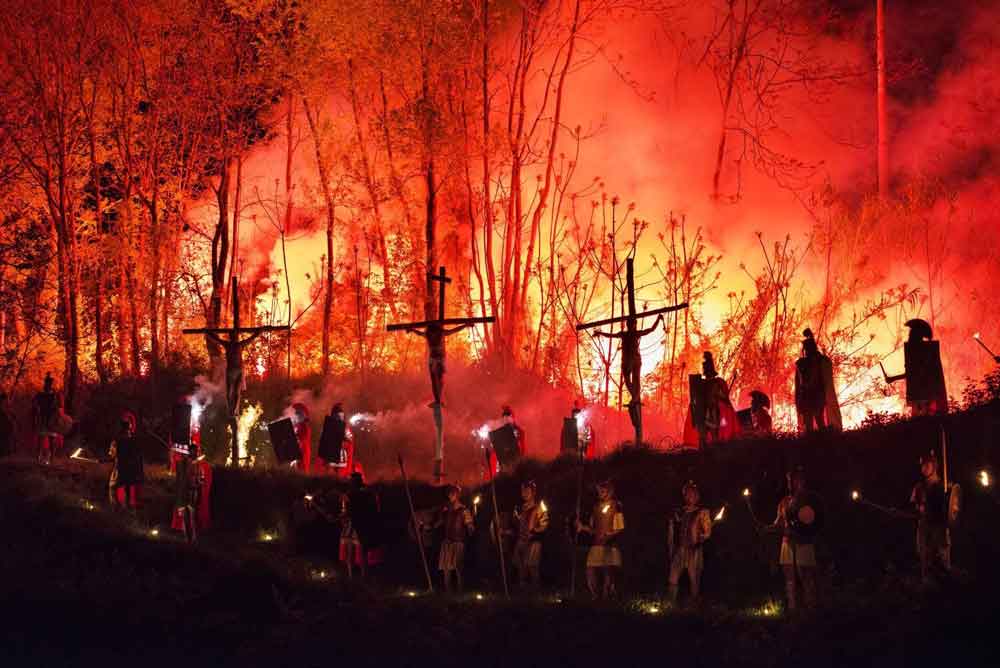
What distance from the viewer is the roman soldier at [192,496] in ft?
72.1

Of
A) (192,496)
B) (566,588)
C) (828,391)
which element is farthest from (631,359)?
(192,496)

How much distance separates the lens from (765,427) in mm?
21203

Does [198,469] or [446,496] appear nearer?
[446,496]

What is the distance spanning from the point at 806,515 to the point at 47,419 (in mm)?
15534

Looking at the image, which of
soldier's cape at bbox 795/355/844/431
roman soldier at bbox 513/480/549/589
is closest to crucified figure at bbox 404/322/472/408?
roman soldier at bbox 513/480/549/589

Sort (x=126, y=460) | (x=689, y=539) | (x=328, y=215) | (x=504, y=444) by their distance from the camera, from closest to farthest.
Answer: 1. (x=689, y=539)
2. (x=126, y=460)
3. (x=504, y=444)
4. (x=328, y=215)

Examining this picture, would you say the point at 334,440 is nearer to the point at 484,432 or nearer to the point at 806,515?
the point at 484,432

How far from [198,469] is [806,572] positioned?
10.2 m

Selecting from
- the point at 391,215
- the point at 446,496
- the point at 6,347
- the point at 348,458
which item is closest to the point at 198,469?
the point at 348,458

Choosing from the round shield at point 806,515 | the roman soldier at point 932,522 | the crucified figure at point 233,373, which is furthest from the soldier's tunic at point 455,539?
the crucified figure at point 233,373

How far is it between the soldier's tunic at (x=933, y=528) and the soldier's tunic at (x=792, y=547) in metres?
1.18

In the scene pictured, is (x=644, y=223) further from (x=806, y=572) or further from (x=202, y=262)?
(x=806, y=572)

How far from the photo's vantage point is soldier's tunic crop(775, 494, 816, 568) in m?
16.1

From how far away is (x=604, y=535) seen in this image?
17.6m
